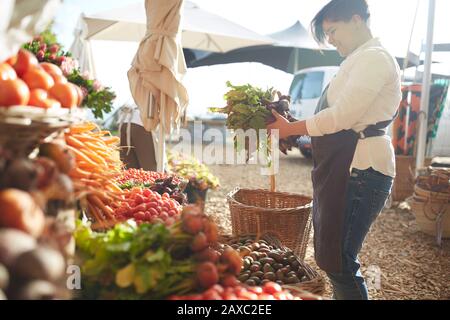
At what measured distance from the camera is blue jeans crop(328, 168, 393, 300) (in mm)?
2162

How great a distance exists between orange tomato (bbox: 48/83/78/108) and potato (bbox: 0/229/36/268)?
0.51 m

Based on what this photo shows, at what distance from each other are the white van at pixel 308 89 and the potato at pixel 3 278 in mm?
9827

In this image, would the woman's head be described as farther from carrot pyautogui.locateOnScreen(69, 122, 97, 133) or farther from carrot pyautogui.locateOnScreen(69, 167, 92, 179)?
carrot pyautogui.locateOnScreen(69, 167, 92, 179)

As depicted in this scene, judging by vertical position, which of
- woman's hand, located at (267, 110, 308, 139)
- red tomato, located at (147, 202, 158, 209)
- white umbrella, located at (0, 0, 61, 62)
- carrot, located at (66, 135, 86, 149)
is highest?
white umbrella, located at (0, 0, 61, 62)

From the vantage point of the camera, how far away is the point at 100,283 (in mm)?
1271

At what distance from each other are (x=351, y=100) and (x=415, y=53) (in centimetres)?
549

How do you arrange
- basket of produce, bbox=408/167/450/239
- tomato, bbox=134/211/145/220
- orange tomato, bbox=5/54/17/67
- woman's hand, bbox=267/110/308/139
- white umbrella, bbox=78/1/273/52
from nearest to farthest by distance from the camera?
orange tomato, bbox=5/54/17/67, tomato, bbox=134/211/145/220, woman's hand, bbox=267/110/308/139, basket of produce, bbox=408/167/450/239, white umbrella, bbox=78/1/273/52

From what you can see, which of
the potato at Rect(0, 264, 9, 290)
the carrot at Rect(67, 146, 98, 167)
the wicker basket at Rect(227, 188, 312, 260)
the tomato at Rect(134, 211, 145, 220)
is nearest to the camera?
the potato at Rect(0, 264, 9, 290)

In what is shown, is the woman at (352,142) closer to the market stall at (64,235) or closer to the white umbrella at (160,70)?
the market stall at (64,235)

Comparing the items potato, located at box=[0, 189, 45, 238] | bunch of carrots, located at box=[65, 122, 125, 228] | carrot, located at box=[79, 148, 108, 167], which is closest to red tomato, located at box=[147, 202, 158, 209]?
bunch of carrots, located at box=[65, 122, 125, 228]

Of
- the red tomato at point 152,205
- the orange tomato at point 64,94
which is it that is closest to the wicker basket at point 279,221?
the red tomato at point 152,205

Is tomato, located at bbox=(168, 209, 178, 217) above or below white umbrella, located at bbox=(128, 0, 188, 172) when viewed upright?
below

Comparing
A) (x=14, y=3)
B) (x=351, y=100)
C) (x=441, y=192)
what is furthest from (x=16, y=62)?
(x=441, y=192)

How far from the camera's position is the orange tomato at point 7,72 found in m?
1.22
